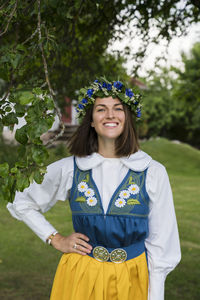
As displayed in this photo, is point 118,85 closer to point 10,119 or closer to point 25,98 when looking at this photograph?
point 10,119

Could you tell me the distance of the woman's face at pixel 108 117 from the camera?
7.59 feet

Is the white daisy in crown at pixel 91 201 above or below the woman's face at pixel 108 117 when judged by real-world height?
below

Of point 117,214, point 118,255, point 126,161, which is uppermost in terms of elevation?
point 126,161

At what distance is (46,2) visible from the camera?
224 centimetres

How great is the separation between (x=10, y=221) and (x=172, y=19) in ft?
17.5

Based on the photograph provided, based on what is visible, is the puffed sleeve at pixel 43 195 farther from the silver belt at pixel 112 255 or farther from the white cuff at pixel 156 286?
the white cuff at pixel 156 286

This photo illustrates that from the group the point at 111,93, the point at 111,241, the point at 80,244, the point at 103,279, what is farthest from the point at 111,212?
the point at 111,93

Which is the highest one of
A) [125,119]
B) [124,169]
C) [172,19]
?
[172,19]

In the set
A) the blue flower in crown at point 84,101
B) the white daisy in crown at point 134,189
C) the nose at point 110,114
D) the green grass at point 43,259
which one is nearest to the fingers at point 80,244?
the white daisy in crown at point 134,189

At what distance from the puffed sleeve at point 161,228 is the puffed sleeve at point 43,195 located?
0.50 meters

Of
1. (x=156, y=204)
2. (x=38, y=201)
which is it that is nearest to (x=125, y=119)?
(x=156, y=204)

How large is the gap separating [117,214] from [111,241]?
16 centimetres

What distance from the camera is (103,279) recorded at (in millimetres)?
2234

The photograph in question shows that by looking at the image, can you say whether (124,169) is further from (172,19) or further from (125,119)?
(172,19)
